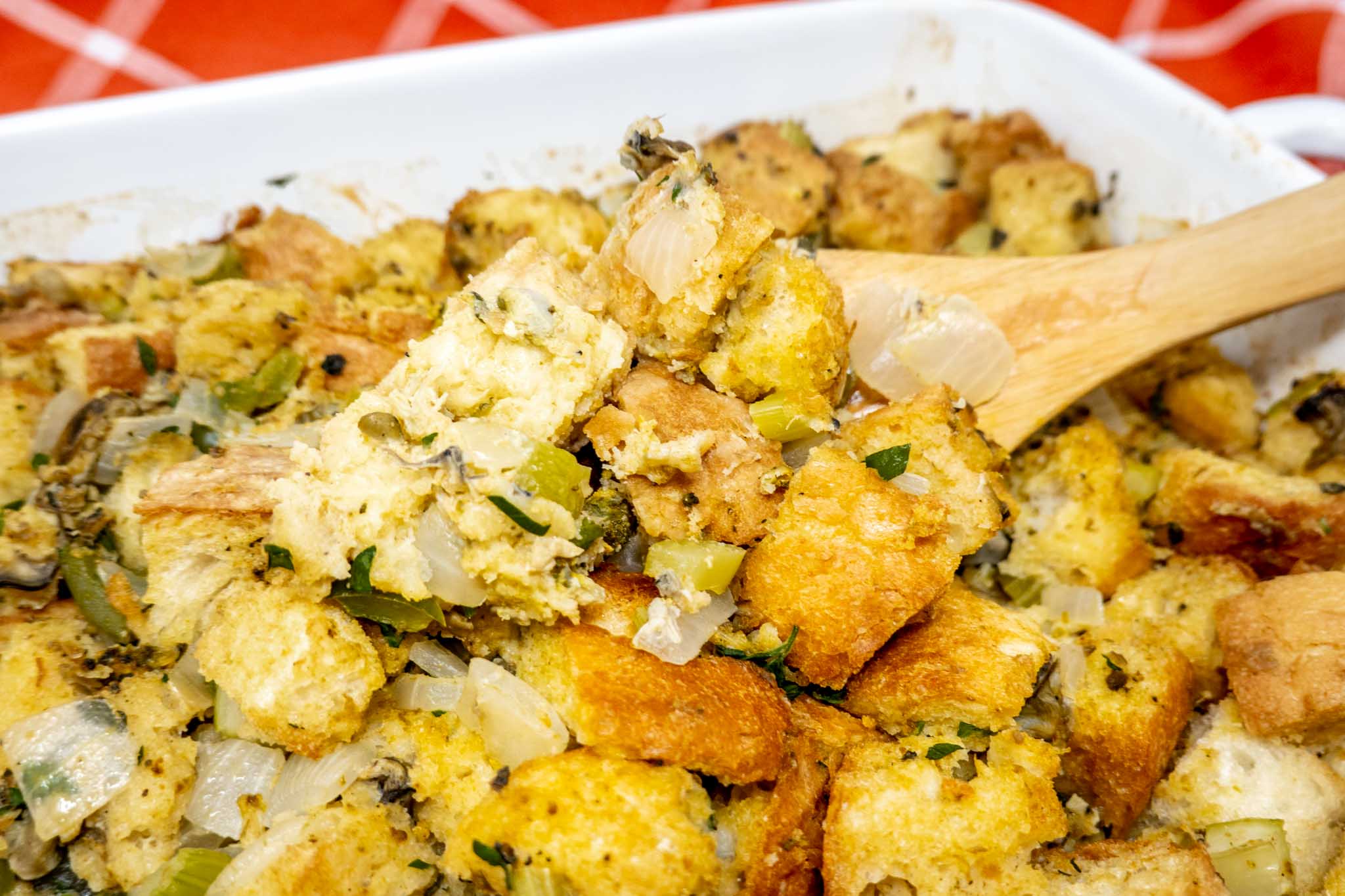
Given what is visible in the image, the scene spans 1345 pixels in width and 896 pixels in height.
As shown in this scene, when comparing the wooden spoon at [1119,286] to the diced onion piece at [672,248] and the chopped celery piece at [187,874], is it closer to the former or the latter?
the diced onion piece at [672,248]

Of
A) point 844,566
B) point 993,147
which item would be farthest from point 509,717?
point 993,147

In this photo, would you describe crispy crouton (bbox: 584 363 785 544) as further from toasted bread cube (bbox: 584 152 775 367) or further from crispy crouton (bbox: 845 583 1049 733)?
crispy crouton (bbox: 845 583 1049 733)

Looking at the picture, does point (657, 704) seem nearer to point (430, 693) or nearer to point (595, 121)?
point (430, 693)

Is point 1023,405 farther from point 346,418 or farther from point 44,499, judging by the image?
point 44,499

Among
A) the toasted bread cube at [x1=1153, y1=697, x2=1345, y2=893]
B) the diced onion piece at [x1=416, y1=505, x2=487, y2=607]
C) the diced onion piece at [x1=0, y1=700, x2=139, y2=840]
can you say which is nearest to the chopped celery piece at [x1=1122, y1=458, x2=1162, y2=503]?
the toasted bread cube at [x1=1153, y1=697, x2=1345, y2=893]

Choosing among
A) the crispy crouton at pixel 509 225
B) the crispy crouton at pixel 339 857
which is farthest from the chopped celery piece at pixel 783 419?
the crispy crouton at pixel 339 857

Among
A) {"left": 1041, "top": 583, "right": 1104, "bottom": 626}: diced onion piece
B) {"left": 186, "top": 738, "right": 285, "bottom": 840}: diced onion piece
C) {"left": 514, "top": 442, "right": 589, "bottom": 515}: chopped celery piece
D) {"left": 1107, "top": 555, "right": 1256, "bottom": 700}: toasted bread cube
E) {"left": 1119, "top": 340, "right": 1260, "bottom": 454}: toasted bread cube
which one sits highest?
{"left": 1119, "top": 340, "right": 1260, "bottom": 454}: toasted bread cube
